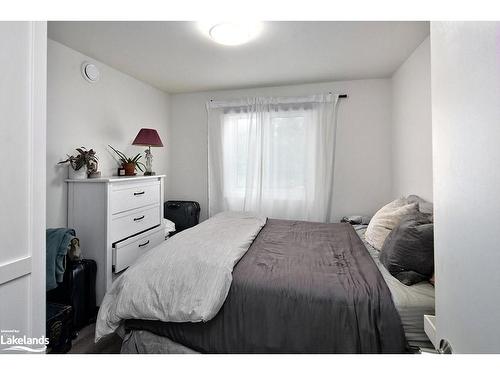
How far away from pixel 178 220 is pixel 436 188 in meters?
3.22

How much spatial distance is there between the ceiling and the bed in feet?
6.15

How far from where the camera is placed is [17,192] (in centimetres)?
77

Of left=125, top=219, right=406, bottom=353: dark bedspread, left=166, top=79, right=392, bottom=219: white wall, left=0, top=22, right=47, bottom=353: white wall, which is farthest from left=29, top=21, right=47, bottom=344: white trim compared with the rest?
left=166, top=79, right=392, bottom=219: white wall

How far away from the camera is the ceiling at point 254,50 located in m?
1.99

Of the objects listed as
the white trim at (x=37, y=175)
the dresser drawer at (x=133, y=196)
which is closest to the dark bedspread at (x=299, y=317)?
the white trim at (x=37, y=175)

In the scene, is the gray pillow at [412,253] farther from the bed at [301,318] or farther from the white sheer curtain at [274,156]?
the white sheer curtain at [274,156]

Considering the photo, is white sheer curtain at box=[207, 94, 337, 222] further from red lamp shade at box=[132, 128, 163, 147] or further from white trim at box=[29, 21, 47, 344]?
white trim at box=[29, 21, 47, 344]

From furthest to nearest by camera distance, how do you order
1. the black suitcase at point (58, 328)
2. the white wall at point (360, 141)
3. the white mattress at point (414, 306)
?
the white wall at point (360, 141)
the black suitcase at point (58, 328)
the white mattress at point (414, 306)

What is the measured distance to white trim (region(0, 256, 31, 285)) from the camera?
0.74 metres

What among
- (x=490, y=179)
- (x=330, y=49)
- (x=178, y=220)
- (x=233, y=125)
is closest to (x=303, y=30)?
(x=330, y=49)

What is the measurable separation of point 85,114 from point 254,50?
1.80 m

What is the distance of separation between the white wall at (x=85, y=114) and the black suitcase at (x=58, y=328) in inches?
31.8

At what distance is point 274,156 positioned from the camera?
3.48m

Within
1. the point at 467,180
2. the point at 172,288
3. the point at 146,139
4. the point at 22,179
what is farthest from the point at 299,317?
the point at 146,139
